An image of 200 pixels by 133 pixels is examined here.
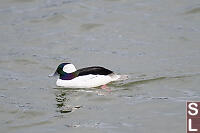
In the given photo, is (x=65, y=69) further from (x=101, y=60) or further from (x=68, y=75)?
(x=101, y=60)

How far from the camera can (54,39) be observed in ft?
53.7

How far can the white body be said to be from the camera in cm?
1247

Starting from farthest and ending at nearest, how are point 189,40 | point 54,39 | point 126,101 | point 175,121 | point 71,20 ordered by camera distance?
point 71,20 → point 54,39 → point 189,40 → point 126,101 → point 175,121

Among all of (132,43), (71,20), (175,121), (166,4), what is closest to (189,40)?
(132,43)

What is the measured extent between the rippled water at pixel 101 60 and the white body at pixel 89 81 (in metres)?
0.15

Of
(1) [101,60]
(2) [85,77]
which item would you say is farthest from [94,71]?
(1) [101,60]

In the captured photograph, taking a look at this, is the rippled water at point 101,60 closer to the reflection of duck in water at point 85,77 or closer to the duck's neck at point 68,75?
the reflection of duck in water at point 85,77

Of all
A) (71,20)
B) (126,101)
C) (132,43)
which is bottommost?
(126,101)

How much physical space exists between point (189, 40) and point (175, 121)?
568 centimetres

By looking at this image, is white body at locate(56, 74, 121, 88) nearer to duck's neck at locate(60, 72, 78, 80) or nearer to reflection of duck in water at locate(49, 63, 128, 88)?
reflection of duck in water at locate(49, 63, 128, 88)

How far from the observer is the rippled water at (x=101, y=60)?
10516mm

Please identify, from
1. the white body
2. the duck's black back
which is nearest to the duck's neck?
the white body

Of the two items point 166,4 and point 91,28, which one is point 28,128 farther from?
point 166,4

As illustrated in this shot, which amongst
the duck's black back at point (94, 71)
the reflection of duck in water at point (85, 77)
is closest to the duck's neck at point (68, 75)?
the reflection of duck in water at point (85, 77)
